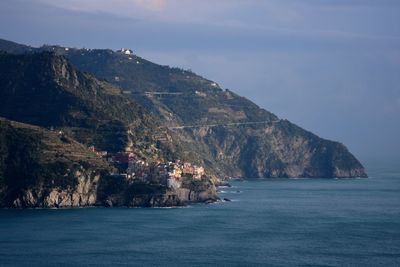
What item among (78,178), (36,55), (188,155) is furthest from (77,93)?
(78,178)

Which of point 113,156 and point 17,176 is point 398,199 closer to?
point 113,156

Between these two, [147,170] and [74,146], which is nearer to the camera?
[74,146]

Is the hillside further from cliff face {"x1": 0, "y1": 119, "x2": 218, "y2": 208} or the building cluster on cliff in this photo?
the building cluster on cliff

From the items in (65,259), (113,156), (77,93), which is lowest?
(65,259)

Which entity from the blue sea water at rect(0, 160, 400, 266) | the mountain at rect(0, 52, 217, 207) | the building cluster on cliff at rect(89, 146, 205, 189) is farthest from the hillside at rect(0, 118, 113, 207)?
the building cluster on cliff at rect(89, 146, 205, 189)

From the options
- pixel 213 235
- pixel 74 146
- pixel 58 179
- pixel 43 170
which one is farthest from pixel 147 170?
pixel 213 235

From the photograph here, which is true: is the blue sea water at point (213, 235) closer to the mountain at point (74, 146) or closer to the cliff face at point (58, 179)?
the cliff face at point (58, 179)

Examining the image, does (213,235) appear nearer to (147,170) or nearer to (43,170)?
(43,170)

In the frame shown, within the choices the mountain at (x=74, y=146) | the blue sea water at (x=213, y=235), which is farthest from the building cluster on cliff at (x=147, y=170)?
the blue sea water at (x=213, y=235)
